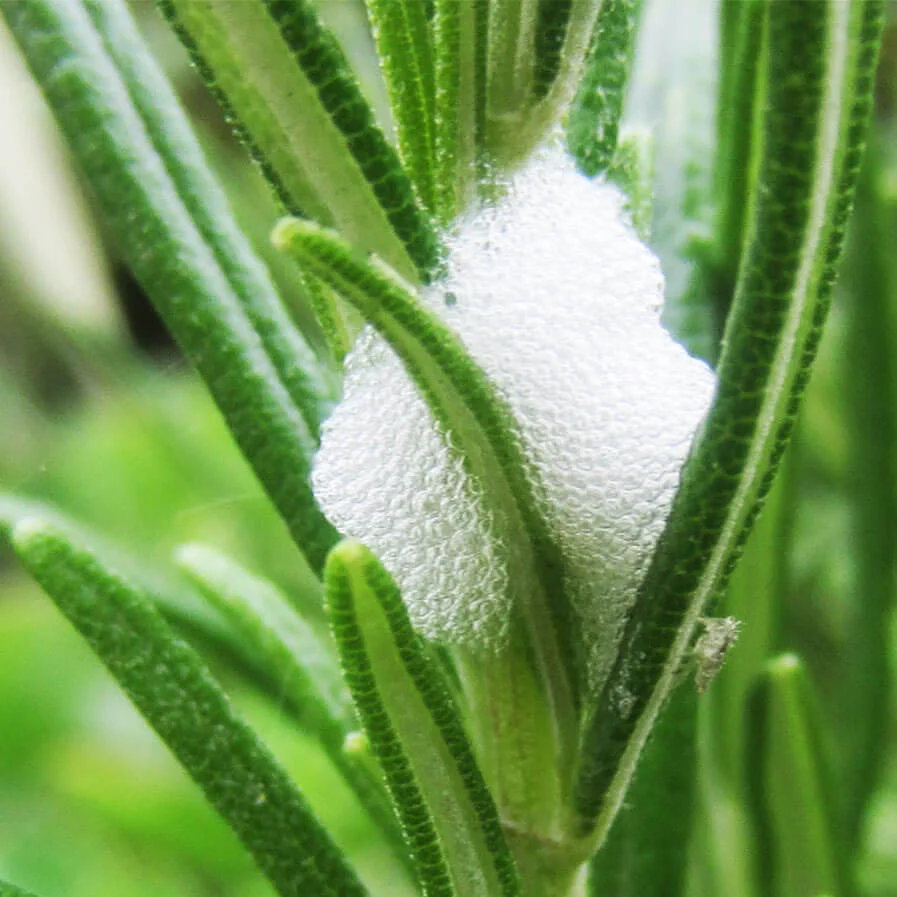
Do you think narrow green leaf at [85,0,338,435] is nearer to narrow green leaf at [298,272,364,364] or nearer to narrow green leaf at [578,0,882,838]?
narrow green leaf at [298,272,364,364]

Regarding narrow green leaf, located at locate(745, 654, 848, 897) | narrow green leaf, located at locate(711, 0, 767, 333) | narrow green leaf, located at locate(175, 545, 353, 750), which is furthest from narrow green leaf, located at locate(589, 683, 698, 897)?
narrow green leaf, located at locate(711, 0, 767, 333)

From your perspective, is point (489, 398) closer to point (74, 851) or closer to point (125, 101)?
point (125, 101)

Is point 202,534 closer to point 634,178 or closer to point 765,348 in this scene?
point 634,178

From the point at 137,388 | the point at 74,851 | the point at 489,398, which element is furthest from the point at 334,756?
the point at 74,851

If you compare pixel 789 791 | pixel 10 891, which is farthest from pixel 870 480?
pixel 10 891

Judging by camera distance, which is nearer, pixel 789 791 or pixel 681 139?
pixel 789 791
